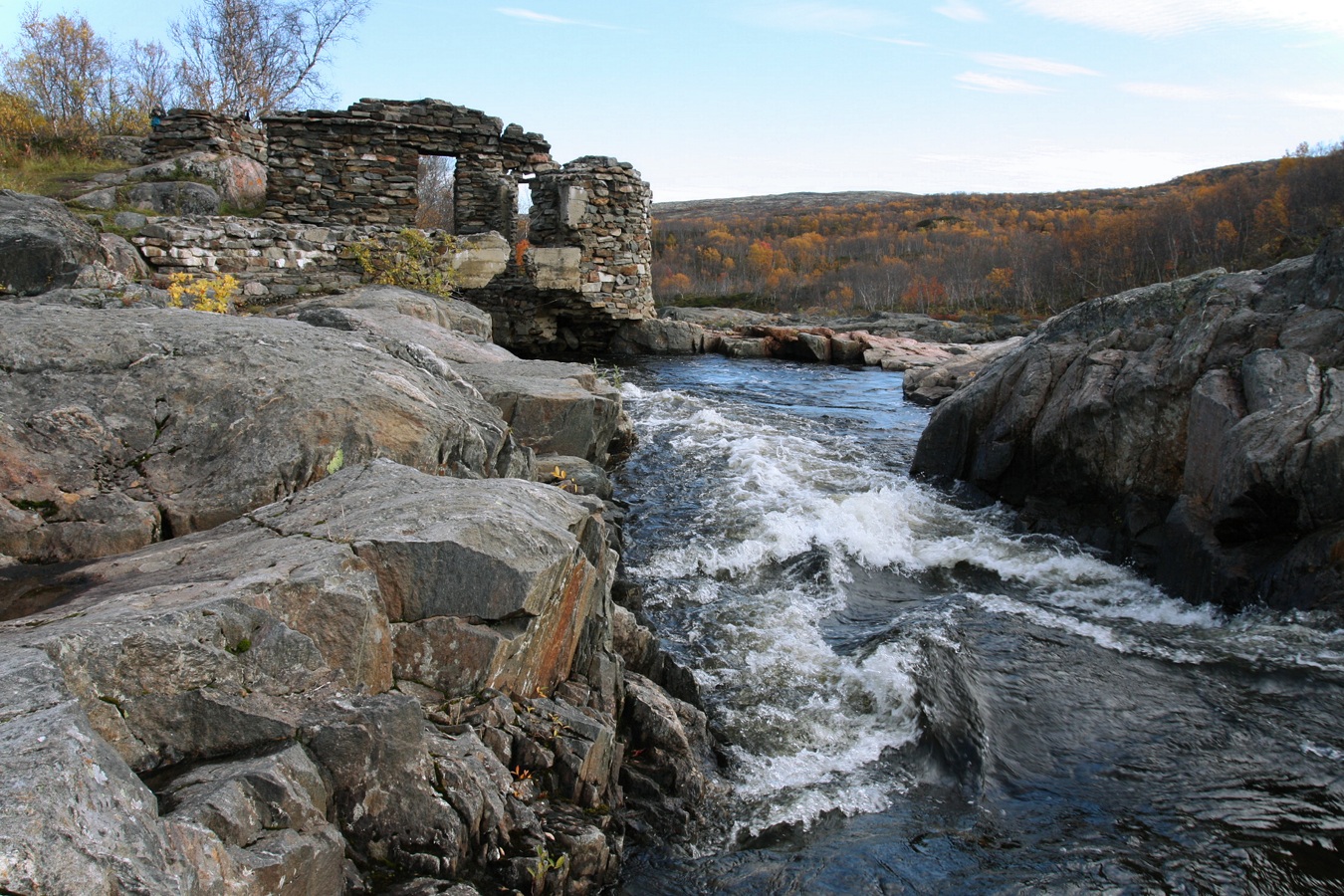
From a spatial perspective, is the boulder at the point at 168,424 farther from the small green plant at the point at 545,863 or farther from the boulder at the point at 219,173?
the boulder at the point at 219,173

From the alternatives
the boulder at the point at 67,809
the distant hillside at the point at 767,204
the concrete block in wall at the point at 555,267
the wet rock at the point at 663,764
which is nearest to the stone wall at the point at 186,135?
the concrete block in wall at the point at 555,267

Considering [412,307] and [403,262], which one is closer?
[412,307]

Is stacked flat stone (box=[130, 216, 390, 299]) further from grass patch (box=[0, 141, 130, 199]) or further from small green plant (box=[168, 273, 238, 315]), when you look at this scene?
grass patch (box=[0, 141, 130, 199])

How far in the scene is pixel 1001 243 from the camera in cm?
7131

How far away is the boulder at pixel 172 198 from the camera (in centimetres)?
1362

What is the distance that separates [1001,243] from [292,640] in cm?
7643

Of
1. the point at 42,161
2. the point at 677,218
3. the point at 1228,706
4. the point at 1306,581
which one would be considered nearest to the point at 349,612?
the point at 1228,706

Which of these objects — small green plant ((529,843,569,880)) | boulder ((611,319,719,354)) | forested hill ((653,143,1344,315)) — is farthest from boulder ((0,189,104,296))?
forested hill ((653,143,1344,315))

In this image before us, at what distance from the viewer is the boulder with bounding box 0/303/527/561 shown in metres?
4.07

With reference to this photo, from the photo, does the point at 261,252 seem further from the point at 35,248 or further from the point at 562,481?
the point at 562,481

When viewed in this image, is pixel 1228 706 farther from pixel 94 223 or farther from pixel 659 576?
pixel 94 223

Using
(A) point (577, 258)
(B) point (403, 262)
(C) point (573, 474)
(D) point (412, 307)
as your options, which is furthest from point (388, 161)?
(C) point (573, 474)

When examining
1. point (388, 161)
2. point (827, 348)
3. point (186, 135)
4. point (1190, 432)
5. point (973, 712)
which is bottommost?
point (973, 712)

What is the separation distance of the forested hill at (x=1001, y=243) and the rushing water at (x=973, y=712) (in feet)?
134
